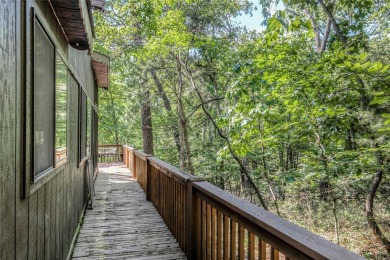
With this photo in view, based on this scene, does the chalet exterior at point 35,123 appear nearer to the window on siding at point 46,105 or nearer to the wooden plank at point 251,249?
the window on siding at point 46,105

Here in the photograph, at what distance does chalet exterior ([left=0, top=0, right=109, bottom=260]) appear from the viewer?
1358 millimetres

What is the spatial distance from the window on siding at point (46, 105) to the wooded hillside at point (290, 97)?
207cm

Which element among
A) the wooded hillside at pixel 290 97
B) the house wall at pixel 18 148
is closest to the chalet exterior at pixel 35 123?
the house wall at pixel 18 148

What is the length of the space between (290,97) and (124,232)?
401 centimetres

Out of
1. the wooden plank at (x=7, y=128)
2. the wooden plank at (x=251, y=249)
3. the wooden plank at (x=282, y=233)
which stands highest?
the wooden plank at (x=7, y=128)

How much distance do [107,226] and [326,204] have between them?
6.83 metres

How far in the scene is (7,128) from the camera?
1.36m

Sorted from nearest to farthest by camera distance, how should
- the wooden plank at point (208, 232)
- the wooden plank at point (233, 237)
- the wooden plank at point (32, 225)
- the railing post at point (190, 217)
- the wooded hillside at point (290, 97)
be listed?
the wooden plank at point (32, 225)
the wooden plank at point (233, 237)
the wooden plank at point (208, 232)
the railing post at point (190, 217)
the wooded hillside at point (290, 97)

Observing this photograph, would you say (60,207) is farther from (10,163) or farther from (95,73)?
(95,73)

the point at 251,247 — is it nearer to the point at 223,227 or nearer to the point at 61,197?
the point at 223,227

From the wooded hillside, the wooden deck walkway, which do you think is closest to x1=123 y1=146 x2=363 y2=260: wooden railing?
the wooden deck walkway

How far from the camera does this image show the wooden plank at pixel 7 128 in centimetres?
128

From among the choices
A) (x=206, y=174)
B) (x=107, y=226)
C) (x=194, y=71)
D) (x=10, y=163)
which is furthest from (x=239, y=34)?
(x=10, y=163)

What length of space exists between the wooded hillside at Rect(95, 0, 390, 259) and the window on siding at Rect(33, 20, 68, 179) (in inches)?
81.4
